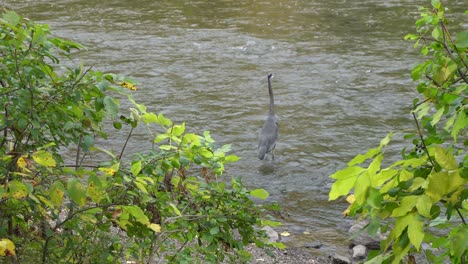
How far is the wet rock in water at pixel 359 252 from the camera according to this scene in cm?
650

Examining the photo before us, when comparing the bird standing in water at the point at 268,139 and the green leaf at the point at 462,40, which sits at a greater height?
the green leaf at the point at 462,40

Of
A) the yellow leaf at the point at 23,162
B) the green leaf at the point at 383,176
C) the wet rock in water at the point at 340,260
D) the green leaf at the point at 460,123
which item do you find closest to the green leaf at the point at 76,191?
the yellow leaf at the point at 23,162

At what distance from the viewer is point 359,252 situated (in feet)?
21.4

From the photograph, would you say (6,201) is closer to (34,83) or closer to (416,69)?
(34,83)

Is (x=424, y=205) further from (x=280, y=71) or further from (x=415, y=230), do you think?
(x=280, y=71)

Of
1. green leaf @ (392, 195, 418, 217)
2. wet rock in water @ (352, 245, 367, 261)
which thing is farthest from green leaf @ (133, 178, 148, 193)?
wet rock in water @ (352, 245, 367, 261)

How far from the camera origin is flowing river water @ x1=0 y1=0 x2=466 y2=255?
358 inches

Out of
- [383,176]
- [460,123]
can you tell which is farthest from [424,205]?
[460,123]

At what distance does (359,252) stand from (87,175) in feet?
11.8

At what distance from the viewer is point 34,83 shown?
347 centimetres

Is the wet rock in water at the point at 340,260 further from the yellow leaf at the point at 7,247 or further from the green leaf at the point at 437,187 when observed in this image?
the green leaf at the point at 437,187

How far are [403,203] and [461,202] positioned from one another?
22cm

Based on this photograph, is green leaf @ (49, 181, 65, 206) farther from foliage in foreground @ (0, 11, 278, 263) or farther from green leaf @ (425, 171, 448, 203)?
green leaf @ (425, 171, 448, 203)

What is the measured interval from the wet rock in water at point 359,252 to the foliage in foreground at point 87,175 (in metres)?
2.80
